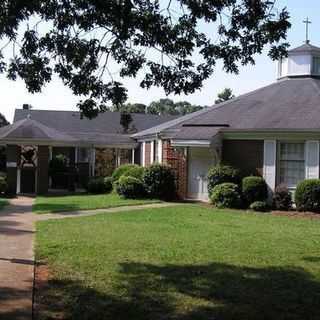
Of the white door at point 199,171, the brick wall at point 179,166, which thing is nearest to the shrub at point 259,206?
the white door at point 199,171

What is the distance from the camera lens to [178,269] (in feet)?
34.4

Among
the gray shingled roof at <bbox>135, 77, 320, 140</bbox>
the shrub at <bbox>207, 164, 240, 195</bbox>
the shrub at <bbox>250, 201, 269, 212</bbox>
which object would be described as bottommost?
the shrub at <bbox>250, 201, 269, 212</bbox>

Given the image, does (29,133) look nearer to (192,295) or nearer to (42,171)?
(42,171)

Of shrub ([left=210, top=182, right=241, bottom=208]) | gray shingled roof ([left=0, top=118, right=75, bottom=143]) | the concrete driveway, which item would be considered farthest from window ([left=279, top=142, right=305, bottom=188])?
gray shingled roof ([left=0, top=118, right=75, bottom=143])

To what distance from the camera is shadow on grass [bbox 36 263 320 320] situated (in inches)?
309

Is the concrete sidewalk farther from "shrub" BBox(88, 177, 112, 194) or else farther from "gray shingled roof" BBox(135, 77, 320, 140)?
"shrub" BBox(88, 177, 112, 194)

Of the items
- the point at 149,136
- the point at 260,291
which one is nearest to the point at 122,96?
the point at 260,291

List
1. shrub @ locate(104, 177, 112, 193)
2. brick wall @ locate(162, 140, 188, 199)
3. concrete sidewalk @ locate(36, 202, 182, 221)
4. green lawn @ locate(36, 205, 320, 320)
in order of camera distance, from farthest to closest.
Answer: shrub @ locate(104, 177, 112, 193), brick wall @ locate(162, 140, 188, 199), concrete sidewalk @ locate(36, 202, 182, 221), green lawn @ locate(36, 205, 320, 320)

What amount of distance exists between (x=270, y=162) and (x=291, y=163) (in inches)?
29.8

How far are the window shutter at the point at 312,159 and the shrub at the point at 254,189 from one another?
1624mm

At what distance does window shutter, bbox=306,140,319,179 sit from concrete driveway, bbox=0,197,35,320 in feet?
32.6

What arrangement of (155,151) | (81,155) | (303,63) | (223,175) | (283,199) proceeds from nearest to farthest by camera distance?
(283,199) → (223,175) → (303,63) → (155,151) → (81,155)

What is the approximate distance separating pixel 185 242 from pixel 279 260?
2.54 metres

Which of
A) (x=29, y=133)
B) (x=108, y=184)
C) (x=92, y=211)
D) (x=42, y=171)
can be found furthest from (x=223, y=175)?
(x=29, y=133)
